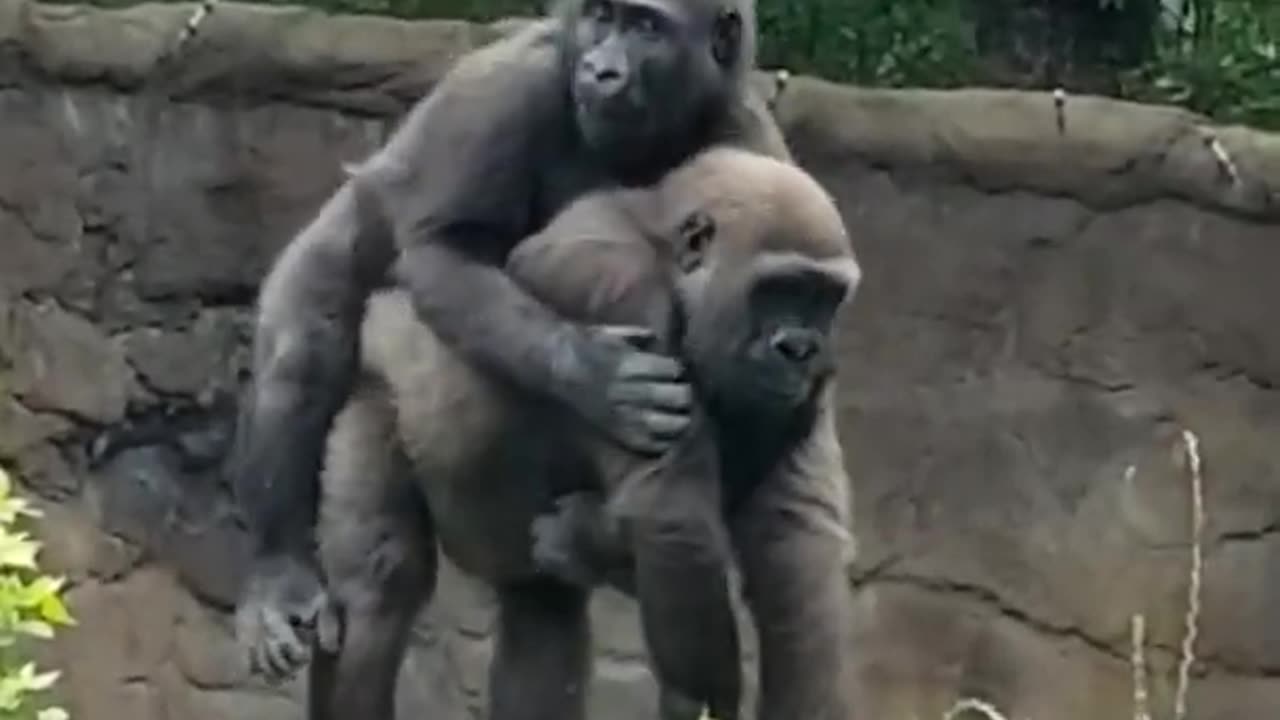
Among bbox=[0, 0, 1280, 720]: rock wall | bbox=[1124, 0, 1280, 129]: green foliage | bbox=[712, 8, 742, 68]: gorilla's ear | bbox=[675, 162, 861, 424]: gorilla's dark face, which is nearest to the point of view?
bbox=[675, 162, 861, 424]: gorilla's dark face

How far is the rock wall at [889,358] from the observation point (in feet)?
18.8

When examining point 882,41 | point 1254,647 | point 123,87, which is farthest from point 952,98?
point 123,87

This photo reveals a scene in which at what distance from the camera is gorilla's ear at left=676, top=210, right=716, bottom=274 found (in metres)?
3.80

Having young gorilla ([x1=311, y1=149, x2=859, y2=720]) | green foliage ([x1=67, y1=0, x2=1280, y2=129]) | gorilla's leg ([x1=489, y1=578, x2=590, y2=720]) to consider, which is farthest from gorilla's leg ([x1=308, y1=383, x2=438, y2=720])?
green foliage ([x1=67, y1=0, x2=1280, y2=129])

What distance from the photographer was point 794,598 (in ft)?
13.2

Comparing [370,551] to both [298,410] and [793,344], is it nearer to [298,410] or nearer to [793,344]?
[298,410]

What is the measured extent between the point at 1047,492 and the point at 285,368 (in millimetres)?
1953

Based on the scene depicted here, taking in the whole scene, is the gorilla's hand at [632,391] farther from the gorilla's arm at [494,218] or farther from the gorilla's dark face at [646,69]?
the gorilla's dark face at [646,69]

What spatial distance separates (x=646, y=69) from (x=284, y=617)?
96 centimetres

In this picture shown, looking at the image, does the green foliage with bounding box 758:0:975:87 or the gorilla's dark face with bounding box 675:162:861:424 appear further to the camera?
the green foliage with bounding box 758:0:975:87

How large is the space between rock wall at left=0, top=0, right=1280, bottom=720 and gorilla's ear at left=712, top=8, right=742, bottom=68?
1.60 meters

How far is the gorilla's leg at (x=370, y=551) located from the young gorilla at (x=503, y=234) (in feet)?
0.19

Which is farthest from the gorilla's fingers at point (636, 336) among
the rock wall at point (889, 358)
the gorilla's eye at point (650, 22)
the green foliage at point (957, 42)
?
the green foliage at point (957, 42)

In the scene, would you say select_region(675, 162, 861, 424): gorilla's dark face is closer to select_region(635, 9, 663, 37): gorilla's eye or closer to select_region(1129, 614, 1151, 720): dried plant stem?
select_region(635, 9, 663, 37): gorilla's eye
